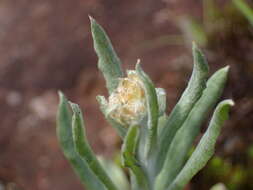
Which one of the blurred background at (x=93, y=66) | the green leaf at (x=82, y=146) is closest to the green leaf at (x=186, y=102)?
the green leaf at (x=82, y=146)

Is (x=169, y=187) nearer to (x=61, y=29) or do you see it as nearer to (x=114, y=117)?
(x=114, y=117)

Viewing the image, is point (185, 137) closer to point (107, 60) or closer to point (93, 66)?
point (107, 60)

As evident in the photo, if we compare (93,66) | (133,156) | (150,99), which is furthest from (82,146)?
(93,66)

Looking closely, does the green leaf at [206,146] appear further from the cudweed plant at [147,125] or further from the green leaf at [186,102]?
the green leaf at [186,102]

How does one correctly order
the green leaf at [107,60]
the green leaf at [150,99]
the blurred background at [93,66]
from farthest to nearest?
the blurred background at [93,66] < the green leaf at [107,60] < the green leaf at [150,99]

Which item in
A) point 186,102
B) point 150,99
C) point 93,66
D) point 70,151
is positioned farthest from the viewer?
point 93,66
